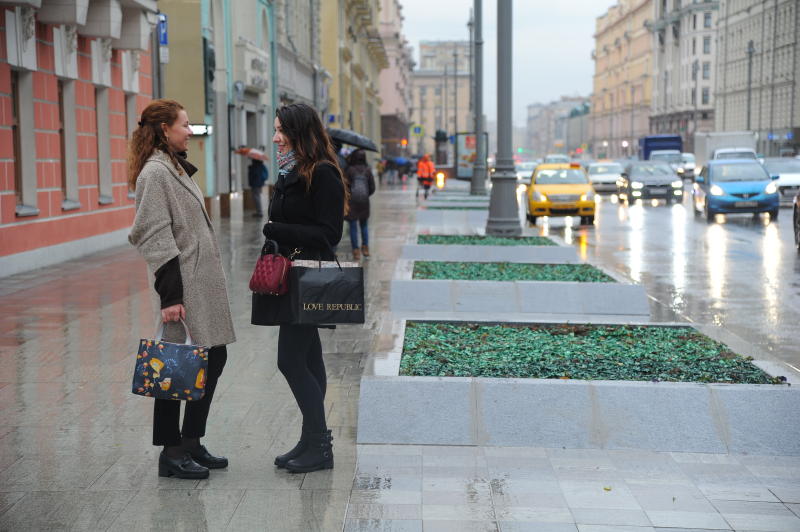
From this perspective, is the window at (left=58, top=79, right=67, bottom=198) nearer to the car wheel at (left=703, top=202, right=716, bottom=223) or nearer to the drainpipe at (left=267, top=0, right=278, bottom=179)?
the car wheel at (left=703, top=202, right=716, bottom=223)

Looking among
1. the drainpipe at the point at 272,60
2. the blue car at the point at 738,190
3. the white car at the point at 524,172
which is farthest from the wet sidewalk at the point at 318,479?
the white car at the point at 524,172

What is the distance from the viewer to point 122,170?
2152 centimetres

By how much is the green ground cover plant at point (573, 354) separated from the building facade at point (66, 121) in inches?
345

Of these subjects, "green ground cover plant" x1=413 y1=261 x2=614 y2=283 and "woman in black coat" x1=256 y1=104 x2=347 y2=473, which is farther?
"green ground cover plant" x1=413 y1=261 x2=614 y2=283

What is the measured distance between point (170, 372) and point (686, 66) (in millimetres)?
127773

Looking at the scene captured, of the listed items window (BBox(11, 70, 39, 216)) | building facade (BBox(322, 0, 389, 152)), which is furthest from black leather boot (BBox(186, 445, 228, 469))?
building facade (BBox(322, 0, 389, 152))

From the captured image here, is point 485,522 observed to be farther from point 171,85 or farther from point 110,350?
point 171,85

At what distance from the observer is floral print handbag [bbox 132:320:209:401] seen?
17.5ft

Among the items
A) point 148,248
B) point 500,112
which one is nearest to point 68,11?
point 500,112

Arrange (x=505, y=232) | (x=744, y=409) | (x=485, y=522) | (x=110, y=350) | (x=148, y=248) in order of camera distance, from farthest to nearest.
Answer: (x=505, y=232) → (x=110, y=350) → (x=744, y=409) → (x=148, y=248) → (x=485, y=522)

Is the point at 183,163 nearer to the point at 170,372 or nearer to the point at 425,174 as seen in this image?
the point at 170,372

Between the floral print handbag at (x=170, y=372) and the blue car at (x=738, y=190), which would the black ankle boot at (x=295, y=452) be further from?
the blue car at (x=738, y=190)

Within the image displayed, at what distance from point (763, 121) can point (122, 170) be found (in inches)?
3111

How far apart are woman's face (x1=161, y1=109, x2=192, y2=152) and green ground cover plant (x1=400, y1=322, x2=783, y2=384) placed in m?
1.91
